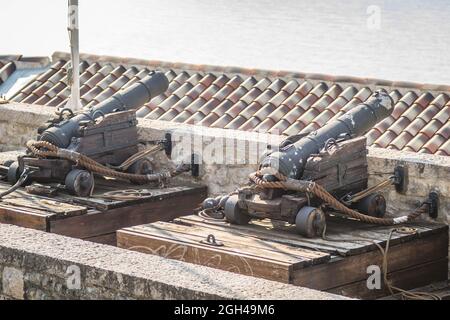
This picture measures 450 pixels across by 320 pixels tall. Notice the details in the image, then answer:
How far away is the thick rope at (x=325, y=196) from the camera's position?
6.27 metres

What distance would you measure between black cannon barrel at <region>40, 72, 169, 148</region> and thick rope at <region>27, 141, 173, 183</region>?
0.09 metres

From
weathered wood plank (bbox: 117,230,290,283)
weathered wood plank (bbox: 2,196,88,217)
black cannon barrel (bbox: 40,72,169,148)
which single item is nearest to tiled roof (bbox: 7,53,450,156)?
black cannon barrel (bbox: 40,72,169,148)

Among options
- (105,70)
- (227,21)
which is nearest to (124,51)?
(227,21)

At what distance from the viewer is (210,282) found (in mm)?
4840

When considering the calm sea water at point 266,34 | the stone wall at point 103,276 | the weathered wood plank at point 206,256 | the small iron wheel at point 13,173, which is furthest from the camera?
the calm sea water at point 266,34

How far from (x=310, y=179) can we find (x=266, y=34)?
32435 mm

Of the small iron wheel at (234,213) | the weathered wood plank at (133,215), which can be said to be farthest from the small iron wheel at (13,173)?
the small iron wheel at (234,213)

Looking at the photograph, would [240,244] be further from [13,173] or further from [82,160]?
[13,173]

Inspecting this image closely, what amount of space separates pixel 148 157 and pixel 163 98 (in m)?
3.54

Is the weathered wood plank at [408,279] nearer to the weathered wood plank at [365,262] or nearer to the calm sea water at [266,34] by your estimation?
the weathered wood plank at [365,262]

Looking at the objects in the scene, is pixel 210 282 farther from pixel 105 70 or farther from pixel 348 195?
pixel 105 70

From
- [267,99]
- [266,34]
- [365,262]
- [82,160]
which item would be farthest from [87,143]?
[266,34]
